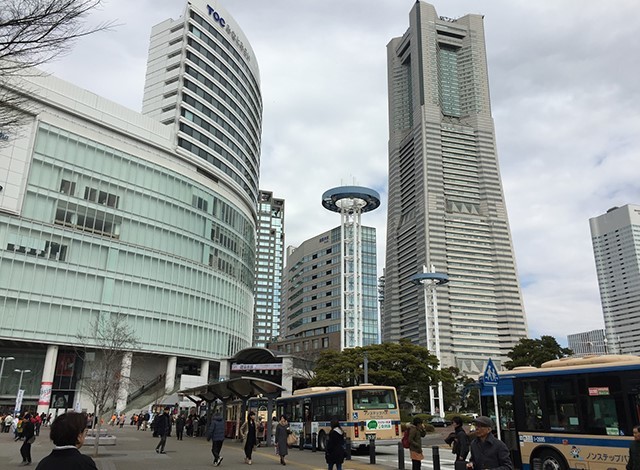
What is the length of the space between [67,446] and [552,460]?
41.5 ft

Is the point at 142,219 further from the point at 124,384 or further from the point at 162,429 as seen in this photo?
the point at 162,429

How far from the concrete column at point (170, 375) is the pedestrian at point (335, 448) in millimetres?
48646

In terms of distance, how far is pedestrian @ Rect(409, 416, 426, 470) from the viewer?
13.4m

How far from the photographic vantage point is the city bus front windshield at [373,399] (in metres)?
22.2

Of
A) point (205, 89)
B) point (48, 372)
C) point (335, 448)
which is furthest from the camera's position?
point (205, 89)

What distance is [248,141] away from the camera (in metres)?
76.1

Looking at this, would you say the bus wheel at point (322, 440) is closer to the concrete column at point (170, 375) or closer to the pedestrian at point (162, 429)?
the pedestrian at point (162, 429)

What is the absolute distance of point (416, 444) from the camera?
13.7 metres

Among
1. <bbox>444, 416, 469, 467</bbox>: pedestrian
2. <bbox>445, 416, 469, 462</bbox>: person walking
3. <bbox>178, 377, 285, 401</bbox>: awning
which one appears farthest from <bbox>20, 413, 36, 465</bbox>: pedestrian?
<bbox>445, 416, 469, 462</bbox>: person walking

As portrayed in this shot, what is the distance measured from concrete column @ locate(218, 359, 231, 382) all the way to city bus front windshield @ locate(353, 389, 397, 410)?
133ft

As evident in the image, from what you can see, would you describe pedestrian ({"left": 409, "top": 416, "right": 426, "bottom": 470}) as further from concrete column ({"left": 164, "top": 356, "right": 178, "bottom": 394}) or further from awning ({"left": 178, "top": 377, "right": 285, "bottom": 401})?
concrete column ({"left": 164, "top": 356, "right": 178, "bottom": 394})

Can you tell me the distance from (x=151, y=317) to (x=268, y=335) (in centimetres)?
13996

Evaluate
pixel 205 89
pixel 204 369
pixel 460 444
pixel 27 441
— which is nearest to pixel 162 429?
pixel 27 441

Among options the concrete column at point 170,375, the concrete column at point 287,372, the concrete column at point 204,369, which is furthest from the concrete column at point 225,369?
the concrete column at point 287,372
